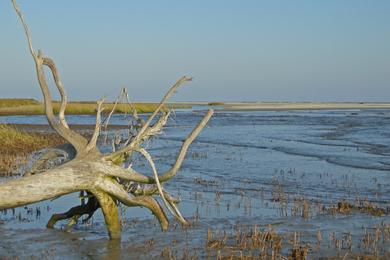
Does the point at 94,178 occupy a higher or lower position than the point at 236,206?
higher

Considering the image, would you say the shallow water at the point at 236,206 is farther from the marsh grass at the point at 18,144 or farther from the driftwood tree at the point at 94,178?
the marsh grass at the point at 18,144

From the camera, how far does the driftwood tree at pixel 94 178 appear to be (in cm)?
852

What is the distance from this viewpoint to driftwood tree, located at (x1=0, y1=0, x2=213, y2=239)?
28.0 feet

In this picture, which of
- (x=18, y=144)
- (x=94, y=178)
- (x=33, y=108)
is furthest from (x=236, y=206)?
(x=33, y=108)

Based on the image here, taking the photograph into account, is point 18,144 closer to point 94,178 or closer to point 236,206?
point 236,206

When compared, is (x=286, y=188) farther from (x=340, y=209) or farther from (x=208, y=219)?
(x=208, y=219)

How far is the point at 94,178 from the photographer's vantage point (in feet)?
29.8

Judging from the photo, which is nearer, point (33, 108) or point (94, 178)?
point (94, 178)

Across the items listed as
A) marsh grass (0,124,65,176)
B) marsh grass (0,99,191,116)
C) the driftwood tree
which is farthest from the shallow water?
marsh grass (0,99,191,116)

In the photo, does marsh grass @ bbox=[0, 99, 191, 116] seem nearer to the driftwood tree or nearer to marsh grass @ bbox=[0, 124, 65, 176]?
marsh grass @ bbox=[0, 124, 65, 176]

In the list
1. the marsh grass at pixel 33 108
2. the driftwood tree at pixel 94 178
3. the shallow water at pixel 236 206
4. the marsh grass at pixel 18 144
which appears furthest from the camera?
the marsh grass at pixel 33 108

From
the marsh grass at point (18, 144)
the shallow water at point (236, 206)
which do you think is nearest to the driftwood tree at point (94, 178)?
the shallow water at point (236, 206)

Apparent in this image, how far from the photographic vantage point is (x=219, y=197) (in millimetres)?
14109

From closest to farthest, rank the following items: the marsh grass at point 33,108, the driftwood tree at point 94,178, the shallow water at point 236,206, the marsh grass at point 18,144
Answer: the driftwood tree at point 94,178
the shallow water at point 236,206
the marsh grass at point 18,144
the marsh grass at point 33,108
